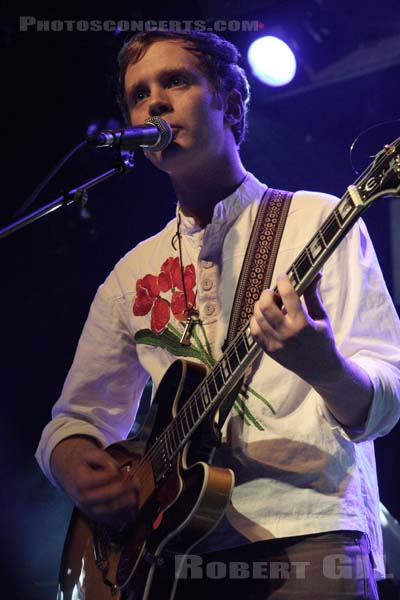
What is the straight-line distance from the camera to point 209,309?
206 cm

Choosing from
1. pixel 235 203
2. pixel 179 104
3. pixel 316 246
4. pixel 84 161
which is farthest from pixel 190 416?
pixel 84 161

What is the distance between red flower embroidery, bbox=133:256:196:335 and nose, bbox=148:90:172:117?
0.44 meters

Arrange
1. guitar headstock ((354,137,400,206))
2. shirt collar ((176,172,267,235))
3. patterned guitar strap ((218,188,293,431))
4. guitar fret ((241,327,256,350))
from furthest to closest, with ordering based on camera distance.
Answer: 1. shirt collar ((176,172,267,235))
2. patterned guitar strap ((218,188,293,431))
3. guitar fret ((241,327,256,350))
4. guitar headstock ((354,137,400,206))

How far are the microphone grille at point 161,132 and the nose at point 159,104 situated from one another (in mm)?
147

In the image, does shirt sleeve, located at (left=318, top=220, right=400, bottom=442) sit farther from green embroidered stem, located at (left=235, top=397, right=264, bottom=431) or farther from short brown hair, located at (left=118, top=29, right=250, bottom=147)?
short brown hair, located at (left=118, top=29, right=250, bottom=147)

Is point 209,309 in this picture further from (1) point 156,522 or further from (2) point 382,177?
(2) point 382,177

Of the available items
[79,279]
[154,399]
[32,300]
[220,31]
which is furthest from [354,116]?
[154,399]

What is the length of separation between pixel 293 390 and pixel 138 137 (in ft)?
2.45

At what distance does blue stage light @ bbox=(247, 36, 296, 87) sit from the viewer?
345cm

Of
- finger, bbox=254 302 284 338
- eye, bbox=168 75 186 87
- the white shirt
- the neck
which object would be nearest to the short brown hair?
eye, bbox=168 75 186 87

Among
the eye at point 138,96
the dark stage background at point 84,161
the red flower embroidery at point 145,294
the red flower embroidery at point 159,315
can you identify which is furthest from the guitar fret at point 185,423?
the dark stage background at point 84,161

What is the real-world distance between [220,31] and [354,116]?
0.74 meters

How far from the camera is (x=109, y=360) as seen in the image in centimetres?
241

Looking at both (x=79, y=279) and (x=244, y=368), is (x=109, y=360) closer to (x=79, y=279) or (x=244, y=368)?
(x=244, y=368)
